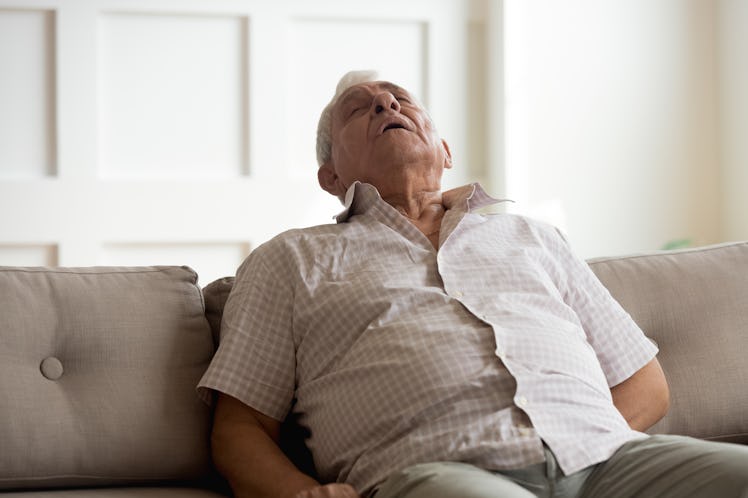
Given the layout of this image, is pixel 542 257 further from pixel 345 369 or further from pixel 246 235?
pixel 246 235

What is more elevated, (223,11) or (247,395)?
(223,11)

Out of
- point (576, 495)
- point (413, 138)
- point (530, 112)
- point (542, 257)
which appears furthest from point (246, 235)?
point (576, 495)

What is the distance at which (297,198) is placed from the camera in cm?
301

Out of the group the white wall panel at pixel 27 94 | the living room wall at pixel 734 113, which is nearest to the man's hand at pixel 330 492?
the white wall panel at pixel 27 94

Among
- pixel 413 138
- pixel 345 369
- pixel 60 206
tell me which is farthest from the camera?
pixel 60 206

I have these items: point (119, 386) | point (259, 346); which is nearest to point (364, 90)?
point (259, 346)

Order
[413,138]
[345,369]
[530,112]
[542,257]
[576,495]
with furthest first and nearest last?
[530,112] < [413,138] < [542,257] < [345,369] < [576,495]

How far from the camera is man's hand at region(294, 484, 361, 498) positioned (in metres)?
1.29

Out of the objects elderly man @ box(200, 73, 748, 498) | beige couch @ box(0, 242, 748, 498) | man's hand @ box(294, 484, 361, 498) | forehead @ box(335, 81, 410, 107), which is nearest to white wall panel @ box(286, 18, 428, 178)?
forehead @ box(335, 81, 410, 107)

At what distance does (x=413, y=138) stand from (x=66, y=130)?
1.48 metres

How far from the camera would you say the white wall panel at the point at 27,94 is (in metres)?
2.88

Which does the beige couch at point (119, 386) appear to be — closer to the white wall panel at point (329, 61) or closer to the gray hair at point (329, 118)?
the gray hair at point (329, 118)

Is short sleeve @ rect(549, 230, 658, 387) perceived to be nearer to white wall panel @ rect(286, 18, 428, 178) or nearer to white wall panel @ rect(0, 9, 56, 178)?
white wall panel @ rect(286, 18, 428, 178)

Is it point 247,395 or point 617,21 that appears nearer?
point 247,395
